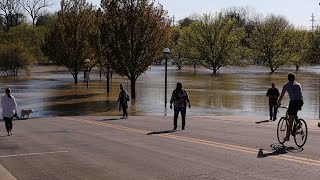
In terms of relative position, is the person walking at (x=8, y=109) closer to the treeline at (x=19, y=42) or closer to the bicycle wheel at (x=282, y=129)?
the bicycle wheel at (x=282, y=129)

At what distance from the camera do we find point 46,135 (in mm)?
16266

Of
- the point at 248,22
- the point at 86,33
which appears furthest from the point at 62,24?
the point at 248,22

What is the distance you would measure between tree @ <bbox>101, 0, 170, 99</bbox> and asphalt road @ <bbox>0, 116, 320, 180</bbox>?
19636 mm

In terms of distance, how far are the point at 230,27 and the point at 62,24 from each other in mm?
37310

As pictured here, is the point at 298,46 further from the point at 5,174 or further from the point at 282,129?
the point at 5,174

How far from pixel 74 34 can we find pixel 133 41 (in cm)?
1894

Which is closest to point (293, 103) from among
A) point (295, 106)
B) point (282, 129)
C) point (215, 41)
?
point (295, 106)

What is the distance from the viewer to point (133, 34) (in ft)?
118

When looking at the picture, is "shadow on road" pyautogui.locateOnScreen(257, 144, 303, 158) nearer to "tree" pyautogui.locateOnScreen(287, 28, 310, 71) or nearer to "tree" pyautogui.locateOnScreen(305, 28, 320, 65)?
"tree" pyautogui.locateOnScreen(305, 28, 320, 65)

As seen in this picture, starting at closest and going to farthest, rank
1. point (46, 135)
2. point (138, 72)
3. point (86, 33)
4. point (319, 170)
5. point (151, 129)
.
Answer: point (319, 170) < point (46, 135) < point (151, 129) < point (138, 72) < point (86, 33)

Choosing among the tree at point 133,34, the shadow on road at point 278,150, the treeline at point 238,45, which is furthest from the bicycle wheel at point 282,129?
the treeline at point 238,45

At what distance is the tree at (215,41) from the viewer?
83.5 meters

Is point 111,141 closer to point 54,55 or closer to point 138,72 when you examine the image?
point 138,72

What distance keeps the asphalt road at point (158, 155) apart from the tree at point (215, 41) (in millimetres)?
67312
